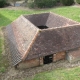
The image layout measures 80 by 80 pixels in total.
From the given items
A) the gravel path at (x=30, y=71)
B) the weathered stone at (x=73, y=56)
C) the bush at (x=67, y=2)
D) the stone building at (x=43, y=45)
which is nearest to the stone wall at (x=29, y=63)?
the stone building at (x=43, y=45)

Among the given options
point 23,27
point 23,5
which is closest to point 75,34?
point 23,27

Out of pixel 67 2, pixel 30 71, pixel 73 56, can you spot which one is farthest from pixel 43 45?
pixel 67 2

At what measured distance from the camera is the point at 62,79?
13.5 m

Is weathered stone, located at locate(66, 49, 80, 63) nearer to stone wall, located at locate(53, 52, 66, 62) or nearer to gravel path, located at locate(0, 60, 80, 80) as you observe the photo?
gravel path, located at locate(0, 60, 80, 80)

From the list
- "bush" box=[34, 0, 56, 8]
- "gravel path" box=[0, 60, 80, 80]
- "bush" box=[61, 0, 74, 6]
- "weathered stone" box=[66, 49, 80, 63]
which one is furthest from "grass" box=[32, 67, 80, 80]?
"bush" box=[61, 0, 74, 6]

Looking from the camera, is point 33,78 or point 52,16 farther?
point 52,16

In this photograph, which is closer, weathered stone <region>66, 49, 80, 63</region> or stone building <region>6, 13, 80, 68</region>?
stone building <region>6, 13, 80, 68</region>

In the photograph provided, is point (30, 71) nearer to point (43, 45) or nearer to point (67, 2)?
point (43, 45)

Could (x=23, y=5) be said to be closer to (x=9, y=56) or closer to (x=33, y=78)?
(x=9, y=56)

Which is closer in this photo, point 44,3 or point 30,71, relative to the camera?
point 30,71

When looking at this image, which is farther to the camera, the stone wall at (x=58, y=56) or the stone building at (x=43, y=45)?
the stone wall at (x=58, y=56)

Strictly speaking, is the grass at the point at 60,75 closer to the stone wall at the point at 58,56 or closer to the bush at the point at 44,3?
the stone wall at the point at 58,56

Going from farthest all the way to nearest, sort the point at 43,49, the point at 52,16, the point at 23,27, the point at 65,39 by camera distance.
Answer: the point at 52,16 → the point at 23,27 → the point at 65,39 → the point at 43,49

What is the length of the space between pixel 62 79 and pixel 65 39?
4.38 m
